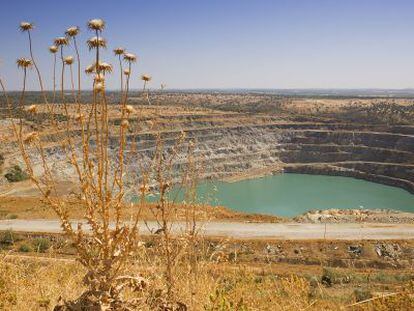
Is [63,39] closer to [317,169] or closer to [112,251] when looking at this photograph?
[112,251]

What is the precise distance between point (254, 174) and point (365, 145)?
16.1 metres

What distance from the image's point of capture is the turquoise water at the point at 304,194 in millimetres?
45156

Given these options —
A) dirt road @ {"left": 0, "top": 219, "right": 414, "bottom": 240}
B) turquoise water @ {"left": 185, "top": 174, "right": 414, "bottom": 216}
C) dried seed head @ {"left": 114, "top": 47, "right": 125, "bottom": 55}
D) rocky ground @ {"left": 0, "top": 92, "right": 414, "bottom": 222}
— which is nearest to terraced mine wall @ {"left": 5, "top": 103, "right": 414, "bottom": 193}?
rocky ground @ {"left": 0, "top": 92, "right": 414, "bottom": 222}

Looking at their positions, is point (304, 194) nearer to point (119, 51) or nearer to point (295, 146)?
point (295, 146)

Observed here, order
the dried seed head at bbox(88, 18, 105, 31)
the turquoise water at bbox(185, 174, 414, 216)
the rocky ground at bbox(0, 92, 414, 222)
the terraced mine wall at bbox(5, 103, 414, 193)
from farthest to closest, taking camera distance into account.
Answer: the terraced mine wall at bbox(5, 103, 414, 193) < the rocky ground at bbox(0, 92, 414, 222) < the turquoise water at bbox(185, 174, 414, 216) < the dried seed head at bbox(88, 18, 105, 31)

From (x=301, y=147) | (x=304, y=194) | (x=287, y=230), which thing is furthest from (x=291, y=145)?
(x=287, y=230)

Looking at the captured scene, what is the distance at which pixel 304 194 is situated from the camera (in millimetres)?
51531

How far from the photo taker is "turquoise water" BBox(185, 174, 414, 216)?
45156mm

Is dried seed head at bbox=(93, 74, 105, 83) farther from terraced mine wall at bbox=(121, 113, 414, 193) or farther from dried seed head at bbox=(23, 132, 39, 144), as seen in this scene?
terraced mine wall at bbox=(121, 113, 414, 193)

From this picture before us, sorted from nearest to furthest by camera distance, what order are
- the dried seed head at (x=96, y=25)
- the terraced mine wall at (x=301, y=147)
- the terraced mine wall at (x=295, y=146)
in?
1. the dried seed head at (x=96, y=25)
2. the terraced mine wall at (x=295, y=146)
3. the terraced mine wall at (x=301, y=147)

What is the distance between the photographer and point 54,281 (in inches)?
181

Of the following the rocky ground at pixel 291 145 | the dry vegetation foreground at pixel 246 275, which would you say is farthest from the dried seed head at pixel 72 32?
the rocky ground at pixel 291 145

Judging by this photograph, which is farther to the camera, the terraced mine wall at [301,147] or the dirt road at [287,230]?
the terraced mine wall at [301,147]

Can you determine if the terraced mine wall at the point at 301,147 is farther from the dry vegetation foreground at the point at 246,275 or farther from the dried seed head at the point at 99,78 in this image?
the dried seed head at the point at 99,78
